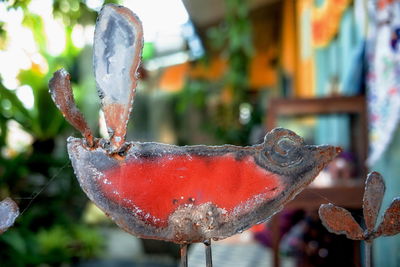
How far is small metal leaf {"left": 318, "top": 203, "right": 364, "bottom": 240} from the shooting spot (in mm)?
939

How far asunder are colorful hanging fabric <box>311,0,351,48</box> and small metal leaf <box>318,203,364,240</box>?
3.20 meters

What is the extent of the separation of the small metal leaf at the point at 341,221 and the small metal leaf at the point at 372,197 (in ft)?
0.08

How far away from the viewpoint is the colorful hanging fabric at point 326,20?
3967 millimetres

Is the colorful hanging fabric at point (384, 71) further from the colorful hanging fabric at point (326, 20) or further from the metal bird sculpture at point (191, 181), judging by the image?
the metal bird sculpture at point (191, 181)

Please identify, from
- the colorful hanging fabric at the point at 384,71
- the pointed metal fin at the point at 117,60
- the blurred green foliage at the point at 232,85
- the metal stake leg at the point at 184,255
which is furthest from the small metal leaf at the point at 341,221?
the blurred green foliage at the point at 232,85

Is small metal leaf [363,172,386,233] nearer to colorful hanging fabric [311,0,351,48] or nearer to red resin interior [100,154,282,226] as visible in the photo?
red resin interior [100,154,282,226]

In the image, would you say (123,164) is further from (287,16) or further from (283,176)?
(287,16)

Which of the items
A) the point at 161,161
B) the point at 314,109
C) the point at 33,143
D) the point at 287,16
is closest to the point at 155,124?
the point at 287,16

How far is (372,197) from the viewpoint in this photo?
0.94 m

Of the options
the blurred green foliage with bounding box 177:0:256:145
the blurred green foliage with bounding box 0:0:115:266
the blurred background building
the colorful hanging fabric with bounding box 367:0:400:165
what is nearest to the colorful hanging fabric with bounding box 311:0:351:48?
the blurred background building

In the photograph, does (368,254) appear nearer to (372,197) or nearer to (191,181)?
(372,197)

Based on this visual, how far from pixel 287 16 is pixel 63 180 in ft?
13.9

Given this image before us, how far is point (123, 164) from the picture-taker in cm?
96

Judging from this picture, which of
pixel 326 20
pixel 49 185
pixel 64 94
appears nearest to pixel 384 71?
pixel 326 20
